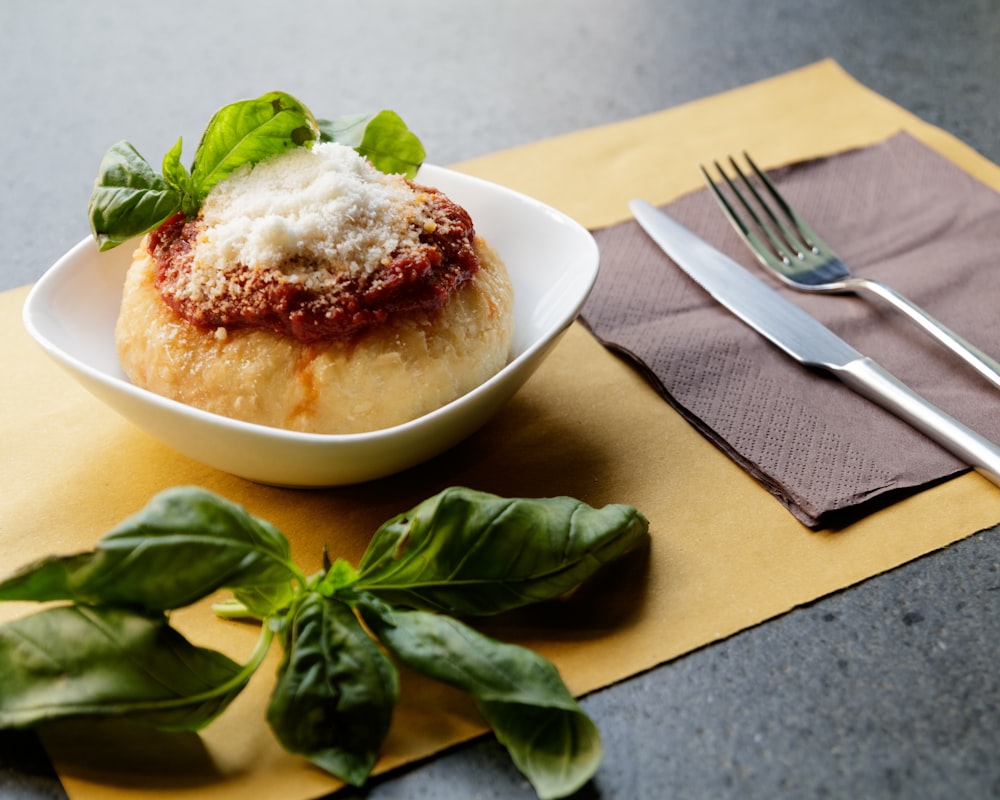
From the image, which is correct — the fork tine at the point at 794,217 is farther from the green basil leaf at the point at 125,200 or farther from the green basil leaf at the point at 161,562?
the green basil leaf at the point at 161,562

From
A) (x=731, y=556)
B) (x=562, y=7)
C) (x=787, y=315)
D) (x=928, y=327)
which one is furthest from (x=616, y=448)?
(x=562, y=7)

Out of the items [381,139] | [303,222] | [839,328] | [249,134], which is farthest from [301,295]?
[839,328]

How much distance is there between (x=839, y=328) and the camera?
1827 millimetres

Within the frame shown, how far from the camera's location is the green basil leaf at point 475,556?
1205 millimetres

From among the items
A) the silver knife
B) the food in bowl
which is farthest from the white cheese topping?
the silver knife

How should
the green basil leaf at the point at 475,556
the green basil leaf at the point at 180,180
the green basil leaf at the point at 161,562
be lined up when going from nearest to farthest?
the green basil leaf at the point at 161,562
the green basil leaf at the point at 475,556
the green basil leaf at the point at 180,180

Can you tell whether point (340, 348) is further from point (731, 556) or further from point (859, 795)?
point (859, 795)

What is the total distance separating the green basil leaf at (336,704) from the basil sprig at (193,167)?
0.62 m

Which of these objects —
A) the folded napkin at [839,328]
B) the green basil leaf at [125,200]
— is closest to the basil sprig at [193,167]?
the green basil leaf at [125,200]

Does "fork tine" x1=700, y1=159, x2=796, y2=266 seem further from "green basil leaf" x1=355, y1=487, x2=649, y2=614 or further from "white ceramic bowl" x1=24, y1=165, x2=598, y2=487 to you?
"green basil leaf" x1=355, y1=487, x2=649, y2=614

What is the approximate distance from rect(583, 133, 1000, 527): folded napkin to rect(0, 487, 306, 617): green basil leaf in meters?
0.73

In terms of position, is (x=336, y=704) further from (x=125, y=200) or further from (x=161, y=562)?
(x=125, y=200)

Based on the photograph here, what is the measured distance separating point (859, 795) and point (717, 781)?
14 cm

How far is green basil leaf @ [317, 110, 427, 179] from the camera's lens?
1.60 metres
